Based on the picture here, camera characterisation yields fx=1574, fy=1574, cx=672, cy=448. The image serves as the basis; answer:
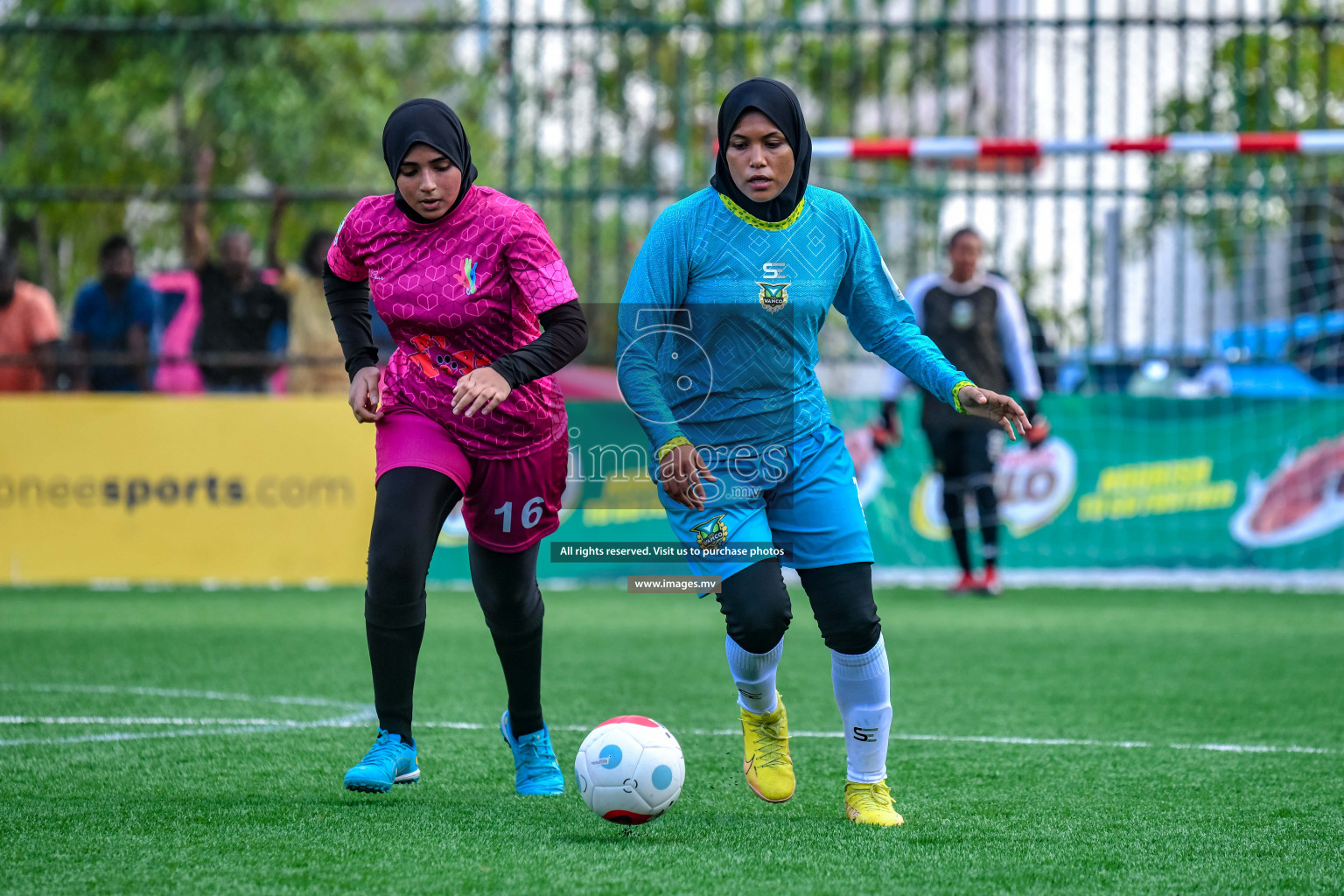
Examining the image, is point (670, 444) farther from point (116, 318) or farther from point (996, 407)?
point (116, 318)

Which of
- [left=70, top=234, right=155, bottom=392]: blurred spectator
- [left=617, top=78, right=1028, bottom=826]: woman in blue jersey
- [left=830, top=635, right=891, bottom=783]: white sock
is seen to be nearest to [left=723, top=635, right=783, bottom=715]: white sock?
[left=617, top=78, right=1028, bottom=826]: woman in blue jersey

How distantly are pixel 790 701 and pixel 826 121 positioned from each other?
22.7 feet

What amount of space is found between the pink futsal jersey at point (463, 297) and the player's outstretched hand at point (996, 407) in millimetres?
1106

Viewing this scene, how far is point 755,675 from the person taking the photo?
4.32 m

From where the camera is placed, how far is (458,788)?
4.46 m

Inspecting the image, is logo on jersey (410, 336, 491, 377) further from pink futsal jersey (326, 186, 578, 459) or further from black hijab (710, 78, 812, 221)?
black hijab (710, 78, 812, 221)

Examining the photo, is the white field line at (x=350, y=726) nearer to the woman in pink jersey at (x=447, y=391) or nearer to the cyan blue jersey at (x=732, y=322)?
the woman in pink jersey at (x=447, y=391)

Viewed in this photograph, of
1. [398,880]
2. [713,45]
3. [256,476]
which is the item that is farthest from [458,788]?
[713,45]

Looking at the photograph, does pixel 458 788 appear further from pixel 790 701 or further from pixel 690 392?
pixel 790 701

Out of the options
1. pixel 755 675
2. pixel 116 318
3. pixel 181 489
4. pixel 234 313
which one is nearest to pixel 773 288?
pixel 755 675

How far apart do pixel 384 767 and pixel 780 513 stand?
4.10ft

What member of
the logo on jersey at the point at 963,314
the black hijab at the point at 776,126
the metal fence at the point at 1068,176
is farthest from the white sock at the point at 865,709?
the metal fence at the point at 1068,176

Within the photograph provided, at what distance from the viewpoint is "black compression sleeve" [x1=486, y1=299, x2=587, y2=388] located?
13.6 ft

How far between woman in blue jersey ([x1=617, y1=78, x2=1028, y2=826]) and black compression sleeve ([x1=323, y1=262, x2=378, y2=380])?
84cm
